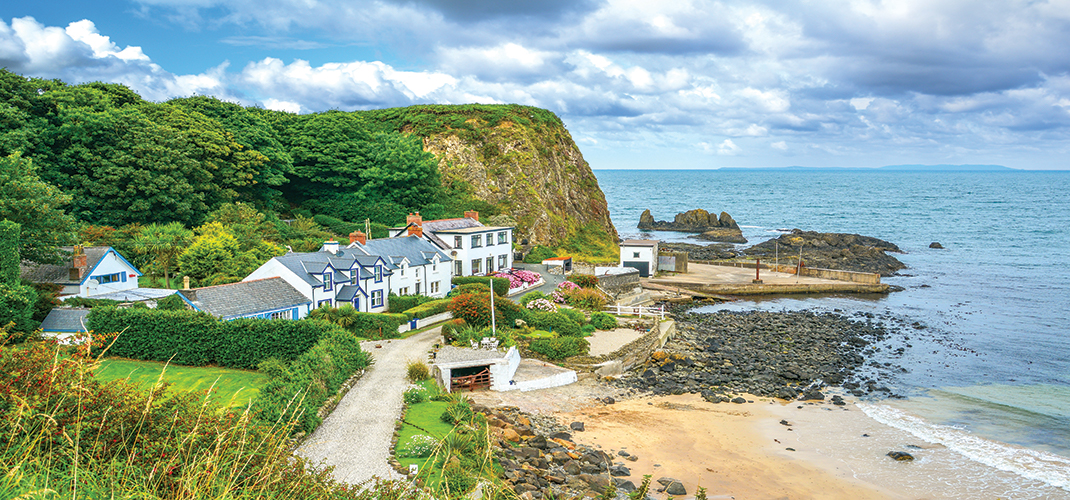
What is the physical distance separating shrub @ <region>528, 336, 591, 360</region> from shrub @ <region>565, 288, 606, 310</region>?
37.4 feet

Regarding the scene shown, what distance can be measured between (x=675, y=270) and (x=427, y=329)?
4078cm

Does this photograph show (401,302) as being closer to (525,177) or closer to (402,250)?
(402,250)

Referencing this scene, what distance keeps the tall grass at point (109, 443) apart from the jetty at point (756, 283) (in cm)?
5748

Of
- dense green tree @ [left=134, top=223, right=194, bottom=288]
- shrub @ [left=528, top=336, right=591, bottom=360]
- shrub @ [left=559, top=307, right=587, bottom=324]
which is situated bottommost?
shrub @ [left=528, top=336, right=591, bottom=360]

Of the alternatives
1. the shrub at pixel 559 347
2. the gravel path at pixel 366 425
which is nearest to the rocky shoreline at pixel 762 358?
the shrub at pixel 559 347

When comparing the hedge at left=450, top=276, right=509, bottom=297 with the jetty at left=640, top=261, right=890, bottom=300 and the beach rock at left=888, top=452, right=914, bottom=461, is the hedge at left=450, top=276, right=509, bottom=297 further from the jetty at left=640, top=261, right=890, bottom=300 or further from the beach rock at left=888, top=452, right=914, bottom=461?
the beach rock at left=888, top=452, right=914, bottom=461

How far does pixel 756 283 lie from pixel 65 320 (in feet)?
197

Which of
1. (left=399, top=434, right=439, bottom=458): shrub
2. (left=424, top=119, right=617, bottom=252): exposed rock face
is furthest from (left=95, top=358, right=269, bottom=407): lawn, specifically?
(left=424, top=119, right=617, bottom=252): exposed rock face

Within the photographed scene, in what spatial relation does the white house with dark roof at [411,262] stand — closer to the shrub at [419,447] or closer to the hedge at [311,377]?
the hedge at [311,377]

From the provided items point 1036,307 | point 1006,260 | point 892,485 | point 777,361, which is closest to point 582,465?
point 892,485

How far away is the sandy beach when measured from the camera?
2317 centimetres

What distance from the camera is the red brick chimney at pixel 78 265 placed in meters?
38.0

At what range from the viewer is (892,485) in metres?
23.6

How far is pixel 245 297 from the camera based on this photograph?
117ft
